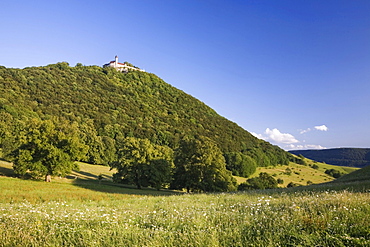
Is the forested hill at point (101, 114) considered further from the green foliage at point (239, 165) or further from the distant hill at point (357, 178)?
the distant hill at point (357, 178)

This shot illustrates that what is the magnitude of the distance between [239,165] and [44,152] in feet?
295

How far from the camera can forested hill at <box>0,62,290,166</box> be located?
10744 centimetres

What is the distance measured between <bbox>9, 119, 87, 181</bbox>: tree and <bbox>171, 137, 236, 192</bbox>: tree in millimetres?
24824

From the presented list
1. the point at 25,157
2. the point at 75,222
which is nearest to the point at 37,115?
the point at 25,157

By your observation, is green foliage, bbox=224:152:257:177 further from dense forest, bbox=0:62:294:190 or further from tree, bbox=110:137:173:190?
tree, bbox=110:137:173:190

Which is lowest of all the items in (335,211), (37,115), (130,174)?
(130,174)

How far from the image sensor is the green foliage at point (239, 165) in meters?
116

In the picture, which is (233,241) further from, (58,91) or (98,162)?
(58,91)

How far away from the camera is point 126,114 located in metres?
164

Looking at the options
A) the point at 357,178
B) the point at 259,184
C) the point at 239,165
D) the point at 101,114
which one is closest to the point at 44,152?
the point at 357,178

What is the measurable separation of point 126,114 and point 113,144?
53304 millimetres

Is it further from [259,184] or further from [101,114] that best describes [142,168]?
[101,114]

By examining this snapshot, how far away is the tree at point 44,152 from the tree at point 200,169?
24.8 meters

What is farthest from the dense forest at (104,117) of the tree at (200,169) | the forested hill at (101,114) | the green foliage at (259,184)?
the green foliage at (259,184)
